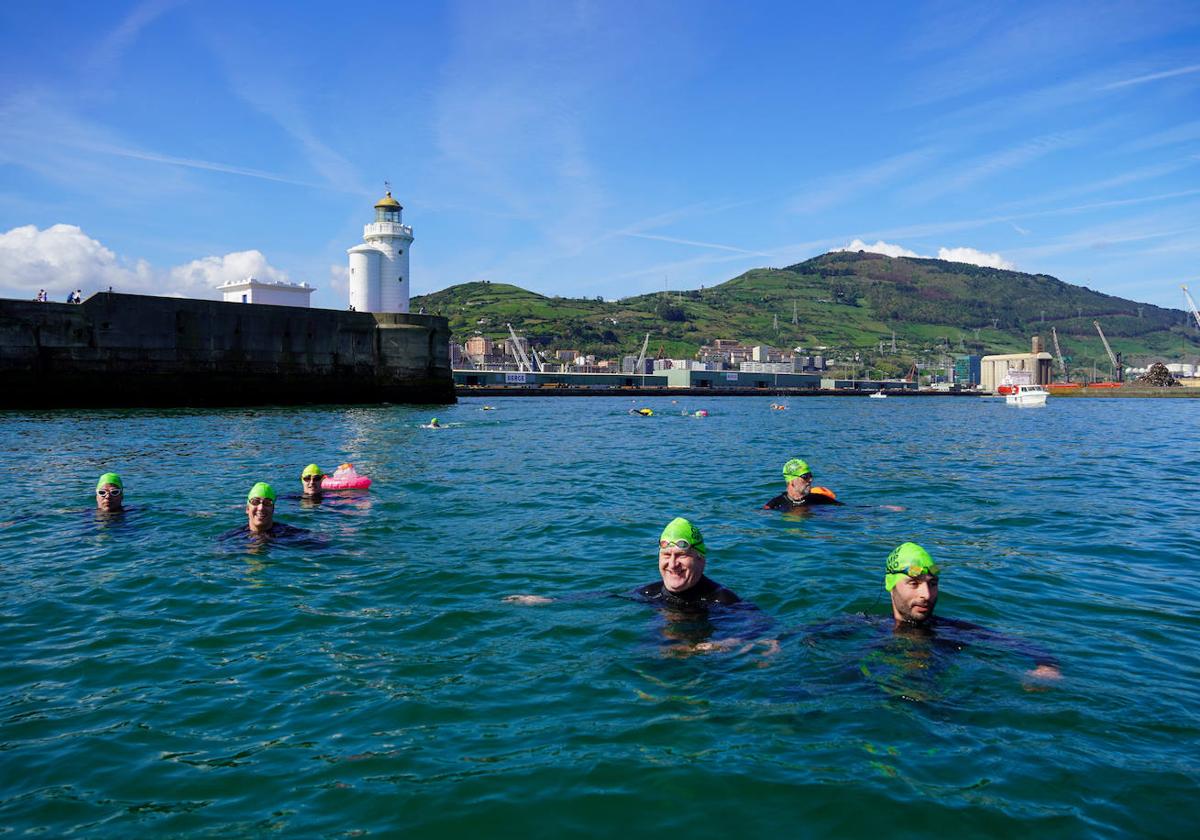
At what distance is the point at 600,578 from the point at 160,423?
95.4 ft

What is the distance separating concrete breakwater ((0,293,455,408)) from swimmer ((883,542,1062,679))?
140 ft

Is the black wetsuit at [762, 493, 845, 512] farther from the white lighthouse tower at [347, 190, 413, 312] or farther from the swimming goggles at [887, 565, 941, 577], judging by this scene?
the white lighthouse tower at [347, 190, 413, 312]

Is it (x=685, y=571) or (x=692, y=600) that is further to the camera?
(x=692, y=600)

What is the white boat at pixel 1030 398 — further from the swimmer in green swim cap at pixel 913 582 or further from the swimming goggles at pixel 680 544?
the swimming goggles at pixel 680 544

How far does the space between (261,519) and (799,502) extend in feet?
30.0

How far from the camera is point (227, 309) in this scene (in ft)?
144

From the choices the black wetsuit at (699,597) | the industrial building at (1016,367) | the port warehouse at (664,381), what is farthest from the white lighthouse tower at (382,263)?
the industrial building at (1016,367)

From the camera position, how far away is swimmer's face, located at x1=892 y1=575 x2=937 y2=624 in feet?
22.1

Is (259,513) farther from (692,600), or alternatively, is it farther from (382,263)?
(382,263)

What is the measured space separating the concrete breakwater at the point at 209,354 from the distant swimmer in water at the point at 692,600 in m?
40.6

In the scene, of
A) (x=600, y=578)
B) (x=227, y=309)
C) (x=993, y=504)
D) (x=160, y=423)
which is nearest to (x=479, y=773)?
(x=600, y=578)

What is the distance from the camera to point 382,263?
62.3 meters

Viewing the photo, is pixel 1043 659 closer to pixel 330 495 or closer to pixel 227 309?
pixel 330 495

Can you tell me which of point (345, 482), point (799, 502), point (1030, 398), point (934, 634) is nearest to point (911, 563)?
point (934, 634)
